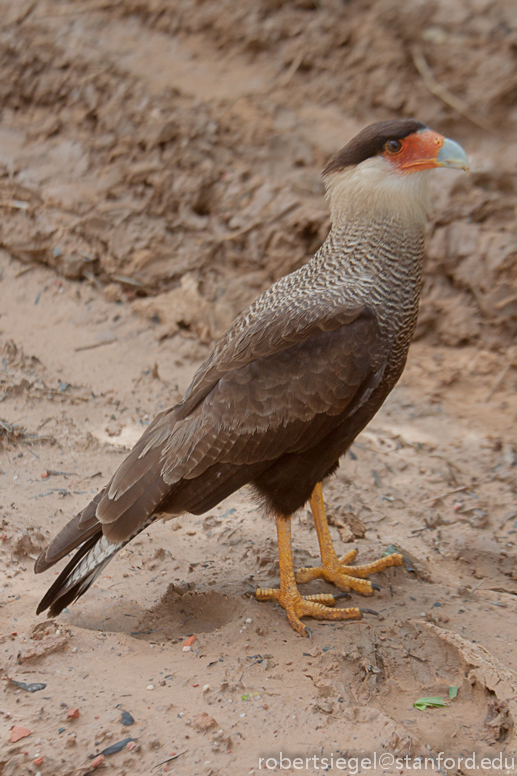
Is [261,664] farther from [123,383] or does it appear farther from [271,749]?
[123,383]

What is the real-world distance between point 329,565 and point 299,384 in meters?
1.15

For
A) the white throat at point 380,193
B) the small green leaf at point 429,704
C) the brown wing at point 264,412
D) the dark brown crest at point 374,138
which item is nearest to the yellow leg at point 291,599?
the brown wing at point 264,412

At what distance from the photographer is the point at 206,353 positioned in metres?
5.62

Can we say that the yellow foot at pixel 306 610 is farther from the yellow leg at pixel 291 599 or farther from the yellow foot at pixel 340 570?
the yellow foot at pixel 340 570

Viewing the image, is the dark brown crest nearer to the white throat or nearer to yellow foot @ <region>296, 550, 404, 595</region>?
the white throat

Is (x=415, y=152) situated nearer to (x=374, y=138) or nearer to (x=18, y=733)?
(x=374, y=138)

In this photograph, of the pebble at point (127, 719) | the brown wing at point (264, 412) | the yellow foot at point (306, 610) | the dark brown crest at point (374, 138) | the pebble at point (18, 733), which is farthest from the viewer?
the yellow foot at point (306, 610)

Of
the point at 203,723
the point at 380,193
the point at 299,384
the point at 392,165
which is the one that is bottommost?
the point at 203,723

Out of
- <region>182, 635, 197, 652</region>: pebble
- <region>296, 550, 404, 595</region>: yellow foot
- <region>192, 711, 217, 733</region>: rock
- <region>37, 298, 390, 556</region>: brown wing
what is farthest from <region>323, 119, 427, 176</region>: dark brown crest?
<region>192, 711, 217, 733</region>: rock

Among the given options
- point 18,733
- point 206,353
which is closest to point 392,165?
point 206,353

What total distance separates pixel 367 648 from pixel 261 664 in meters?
0.47

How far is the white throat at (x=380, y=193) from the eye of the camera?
3.23 m

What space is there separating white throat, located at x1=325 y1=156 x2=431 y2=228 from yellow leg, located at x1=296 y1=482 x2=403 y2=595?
4.69 feet

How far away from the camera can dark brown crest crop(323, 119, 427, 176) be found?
3174mm
